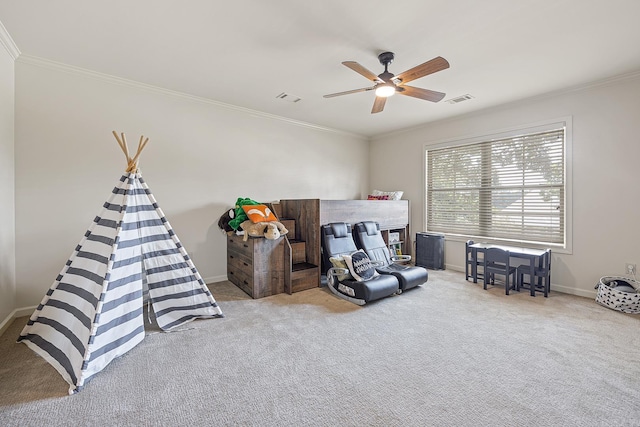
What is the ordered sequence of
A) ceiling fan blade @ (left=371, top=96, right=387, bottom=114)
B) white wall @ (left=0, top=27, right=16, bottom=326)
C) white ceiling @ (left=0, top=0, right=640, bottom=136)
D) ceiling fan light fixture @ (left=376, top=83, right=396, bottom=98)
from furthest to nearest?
ceiling fan blade @ (left=371, top=96, right=387, bottom=114), ceiling fan light fixture @ (left=376, top=83, right=396, bottom=98), white wall @ (left=0, top=27, right=16, bottom=326), white ceiling @ (left=0, top=0, right=640, bottom=136)

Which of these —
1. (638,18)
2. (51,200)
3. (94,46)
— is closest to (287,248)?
(51,200)

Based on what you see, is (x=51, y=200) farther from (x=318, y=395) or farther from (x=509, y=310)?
(x=509, y=310)

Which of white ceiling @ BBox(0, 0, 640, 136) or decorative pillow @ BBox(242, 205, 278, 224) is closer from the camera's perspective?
white ceiling @ BBox(0, 0, 640, 136)

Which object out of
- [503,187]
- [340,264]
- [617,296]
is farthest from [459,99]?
[617,296]

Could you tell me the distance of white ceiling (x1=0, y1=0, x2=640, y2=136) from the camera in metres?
2.17

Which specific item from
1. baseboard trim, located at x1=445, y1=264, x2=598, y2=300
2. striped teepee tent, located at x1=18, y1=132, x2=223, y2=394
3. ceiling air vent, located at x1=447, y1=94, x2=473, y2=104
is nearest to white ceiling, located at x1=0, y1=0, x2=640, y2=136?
ceiling air vent, located at x1=447, y1=94, x2=473, y2=104

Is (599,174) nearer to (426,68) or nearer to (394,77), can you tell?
(426,68)

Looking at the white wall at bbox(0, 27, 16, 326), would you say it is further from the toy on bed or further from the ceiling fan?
the ceiling fan

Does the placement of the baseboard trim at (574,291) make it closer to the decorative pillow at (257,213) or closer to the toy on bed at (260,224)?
the toy on bed at (260,224)

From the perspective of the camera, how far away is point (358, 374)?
2.03 m

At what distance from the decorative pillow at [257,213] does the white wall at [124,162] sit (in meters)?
0.70

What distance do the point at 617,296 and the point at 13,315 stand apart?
257 inches

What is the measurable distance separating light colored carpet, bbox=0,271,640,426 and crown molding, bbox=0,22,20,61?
2668 mm

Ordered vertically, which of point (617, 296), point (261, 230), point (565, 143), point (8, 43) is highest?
point (8, 43)
